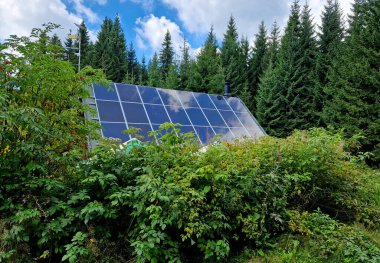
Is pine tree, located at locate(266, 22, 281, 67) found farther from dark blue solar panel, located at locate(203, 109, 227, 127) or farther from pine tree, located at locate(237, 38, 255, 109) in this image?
dark blue solar panel, located at locate(203, 109, 227, 127)

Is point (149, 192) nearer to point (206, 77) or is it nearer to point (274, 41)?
point (206, 77)

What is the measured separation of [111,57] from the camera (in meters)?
33.8

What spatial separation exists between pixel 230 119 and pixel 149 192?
822 centimetres

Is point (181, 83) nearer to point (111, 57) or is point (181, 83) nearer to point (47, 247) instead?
point (111, 57)

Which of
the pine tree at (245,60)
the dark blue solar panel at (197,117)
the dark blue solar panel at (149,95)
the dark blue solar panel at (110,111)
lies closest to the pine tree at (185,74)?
the pine tree at (245,60)

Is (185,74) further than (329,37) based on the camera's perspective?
Yes

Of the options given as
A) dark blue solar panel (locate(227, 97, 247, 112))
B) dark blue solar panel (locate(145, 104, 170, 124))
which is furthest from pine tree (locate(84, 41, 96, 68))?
dark blue solar panel (locate(145, 104, 170, 124))

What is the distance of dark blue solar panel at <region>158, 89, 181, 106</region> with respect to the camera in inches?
408

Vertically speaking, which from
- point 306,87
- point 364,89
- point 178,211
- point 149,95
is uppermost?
point 306,87

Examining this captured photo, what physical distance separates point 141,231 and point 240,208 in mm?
1190

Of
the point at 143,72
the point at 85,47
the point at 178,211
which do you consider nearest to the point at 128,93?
the point at 178,211

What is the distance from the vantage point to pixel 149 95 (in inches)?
408

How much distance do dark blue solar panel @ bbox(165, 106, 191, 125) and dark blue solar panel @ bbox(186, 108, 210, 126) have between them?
0.22 meters

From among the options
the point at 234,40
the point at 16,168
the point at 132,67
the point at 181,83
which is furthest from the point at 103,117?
the point at 132,67
